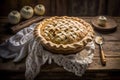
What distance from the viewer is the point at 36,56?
222cm

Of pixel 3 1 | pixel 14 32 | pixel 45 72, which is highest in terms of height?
pixel 3 1

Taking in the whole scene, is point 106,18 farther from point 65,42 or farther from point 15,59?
point 15,59

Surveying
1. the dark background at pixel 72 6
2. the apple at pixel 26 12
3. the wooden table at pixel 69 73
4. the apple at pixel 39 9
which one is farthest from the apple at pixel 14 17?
the wooden table at pixel 69 73

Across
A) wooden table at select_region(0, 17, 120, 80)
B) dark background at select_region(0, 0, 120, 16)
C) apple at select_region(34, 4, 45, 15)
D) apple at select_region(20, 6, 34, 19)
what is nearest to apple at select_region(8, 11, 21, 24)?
apple at select_region(20, 6, 34, 19)

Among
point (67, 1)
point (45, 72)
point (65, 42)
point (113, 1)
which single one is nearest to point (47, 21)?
point (65, 42)

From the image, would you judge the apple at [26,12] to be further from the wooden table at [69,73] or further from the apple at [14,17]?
the wooden table at [69,73]

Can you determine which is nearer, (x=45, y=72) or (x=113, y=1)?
(x=45, y=72)

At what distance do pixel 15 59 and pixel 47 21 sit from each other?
46 cm

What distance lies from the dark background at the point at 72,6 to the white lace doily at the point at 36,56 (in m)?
0.71

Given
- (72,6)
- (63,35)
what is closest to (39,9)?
(72,6)

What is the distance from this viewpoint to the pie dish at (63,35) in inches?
83.1

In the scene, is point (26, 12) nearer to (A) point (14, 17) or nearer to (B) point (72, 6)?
(A) point (14, 17)

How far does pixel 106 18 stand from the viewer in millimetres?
2795

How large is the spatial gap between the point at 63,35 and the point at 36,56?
29 cm
